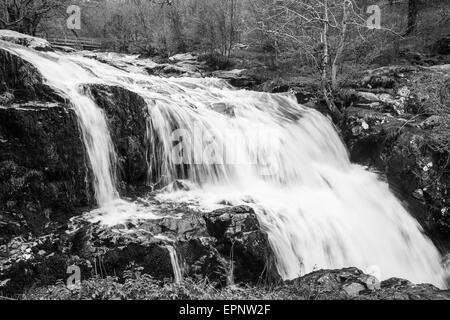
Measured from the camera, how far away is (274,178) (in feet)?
29.3

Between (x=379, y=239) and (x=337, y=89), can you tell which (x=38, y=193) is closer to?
(x=379, y=239)

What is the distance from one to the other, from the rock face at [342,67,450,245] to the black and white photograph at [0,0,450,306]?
3 cm

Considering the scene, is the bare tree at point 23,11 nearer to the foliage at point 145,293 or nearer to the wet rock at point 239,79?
the wet rock at point 239,79

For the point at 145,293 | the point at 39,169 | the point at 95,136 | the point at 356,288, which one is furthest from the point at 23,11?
the point at 356,288

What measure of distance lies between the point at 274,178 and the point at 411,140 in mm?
3767

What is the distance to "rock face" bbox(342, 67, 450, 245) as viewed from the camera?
29.1ft

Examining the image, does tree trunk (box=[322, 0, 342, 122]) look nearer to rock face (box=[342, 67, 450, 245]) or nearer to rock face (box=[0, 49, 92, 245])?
rock face (box=[342, 67, 450, 245])

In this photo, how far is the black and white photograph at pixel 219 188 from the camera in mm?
5027

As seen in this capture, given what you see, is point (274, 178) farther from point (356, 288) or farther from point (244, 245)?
point (356, 288)

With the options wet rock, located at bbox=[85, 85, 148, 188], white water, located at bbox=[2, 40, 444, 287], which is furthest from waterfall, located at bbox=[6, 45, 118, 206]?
wet rock, located at bbox=[85, 85, 148, 188]

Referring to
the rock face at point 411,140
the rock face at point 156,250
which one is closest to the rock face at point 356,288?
the rock face at point 156,250

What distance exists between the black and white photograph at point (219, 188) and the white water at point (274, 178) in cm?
4
